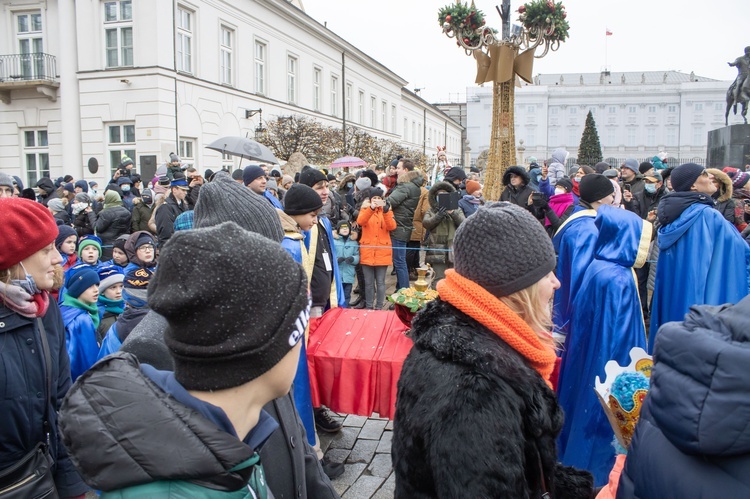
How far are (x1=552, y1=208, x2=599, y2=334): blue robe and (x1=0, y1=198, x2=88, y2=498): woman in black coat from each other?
301 cm

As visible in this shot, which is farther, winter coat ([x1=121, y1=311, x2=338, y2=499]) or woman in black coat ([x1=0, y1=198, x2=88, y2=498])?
woman in black coat ([x1=0, y1=198, x2=88, y2=498])

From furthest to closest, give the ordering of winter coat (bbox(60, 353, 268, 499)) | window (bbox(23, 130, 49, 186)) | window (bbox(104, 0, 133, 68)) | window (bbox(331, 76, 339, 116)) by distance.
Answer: window (bbox(331, 76, 339, 116)), window (bbox(23, 130, 49, 186)), window (bbox(104, 0, 133, 68)), winter coat (bbox(60, 353, 268, 499))

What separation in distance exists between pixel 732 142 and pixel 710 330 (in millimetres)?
14291

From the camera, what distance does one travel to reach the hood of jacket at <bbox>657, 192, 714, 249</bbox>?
3.96m

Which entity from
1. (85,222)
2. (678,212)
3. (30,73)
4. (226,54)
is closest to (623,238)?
(678,212)

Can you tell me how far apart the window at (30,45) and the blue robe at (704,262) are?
21909 mm

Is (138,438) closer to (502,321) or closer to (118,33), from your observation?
(502,321)

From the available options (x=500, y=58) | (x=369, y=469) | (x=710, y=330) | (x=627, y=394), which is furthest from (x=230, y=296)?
(x=500, y=58)

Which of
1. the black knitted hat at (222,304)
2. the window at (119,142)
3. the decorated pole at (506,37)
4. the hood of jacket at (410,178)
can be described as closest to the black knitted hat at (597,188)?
the black knitted hat at (222,304)

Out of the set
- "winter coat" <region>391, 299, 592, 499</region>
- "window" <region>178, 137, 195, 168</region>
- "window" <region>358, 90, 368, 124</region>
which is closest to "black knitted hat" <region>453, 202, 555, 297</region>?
"winter coat" <region>391, 299, 592, 499</region>

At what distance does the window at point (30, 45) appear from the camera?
19641mm

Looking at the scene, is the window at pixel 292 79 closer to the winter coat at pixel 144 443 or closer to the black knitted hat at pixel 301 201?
the black knitted hat at pixel 301 201

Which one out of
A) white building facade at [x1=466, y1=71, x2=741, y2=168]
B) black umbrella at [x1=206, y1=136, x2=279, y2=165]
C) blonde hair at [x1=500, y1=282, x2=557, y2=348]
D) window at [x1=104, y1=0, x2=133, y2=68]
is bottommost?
blonde hair at [x1=500, y1=282, x2=557, y2=348]

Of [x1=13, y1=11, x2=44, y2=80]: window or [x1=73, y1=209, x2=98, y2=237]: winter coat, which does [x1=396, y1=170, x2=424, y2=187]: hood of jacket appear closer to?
[x1=73, y1=209, x2=98, y2=237]: winter coat
